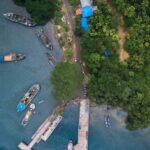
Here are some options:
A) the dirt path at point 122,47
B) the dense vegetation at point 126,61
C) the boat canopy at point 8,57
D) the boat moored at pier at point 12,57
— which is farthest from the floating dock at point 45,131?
the dirt path at point 122,47

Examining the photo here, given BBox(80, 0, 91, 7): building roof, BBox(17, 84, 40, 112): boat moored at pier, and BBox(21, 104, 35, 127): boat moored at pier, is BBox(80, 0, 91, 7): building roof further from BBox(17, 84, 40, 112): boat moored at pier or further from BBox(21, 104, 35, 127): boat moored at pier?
BBox(21, 104, 35, 127): boat moored at pier

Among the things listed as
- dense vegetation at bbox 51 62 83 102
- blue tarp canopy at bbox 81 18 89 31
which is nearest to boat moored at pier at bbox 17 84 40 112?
dense vegetation at bbox 51 62 83 102

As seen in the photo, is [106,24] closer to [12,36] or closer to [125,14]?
[125,14]

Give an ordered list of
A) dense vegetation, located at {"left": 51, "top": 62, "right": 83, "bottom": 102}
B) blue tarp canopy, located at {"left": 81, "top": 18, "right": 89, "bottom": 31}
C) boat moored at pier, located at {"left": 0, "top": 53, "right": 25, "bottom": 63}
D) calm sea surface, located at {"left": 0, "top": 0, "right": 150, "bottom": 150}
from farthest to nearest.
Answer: boat moored at pier, located at {"left": 0, "top": 53, "right": 25, "bottom": 63} < calm sea surface, located at {"left": 0, "top": 0, "right": 150, "bottom": 150} < blue tarp canopy, located at {"left": 81, "top": 18, "right": 89, "bottom": 31} < dense vegetation, located at {"left": 51, "top": 62, "right": 83, "bottom": 102}

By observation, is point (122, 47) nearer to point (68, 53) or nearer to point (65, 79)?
point (68, 53)

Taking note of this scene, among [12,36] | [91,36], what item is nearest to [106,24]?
[91,36]
